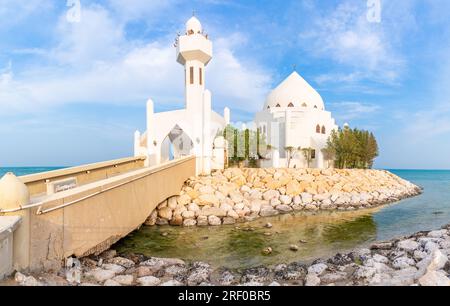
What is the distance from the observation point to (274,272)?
7516 millimetres

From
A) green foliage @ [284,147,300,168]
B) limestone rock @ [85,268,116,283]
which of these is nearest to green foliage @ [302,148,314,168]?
green foliage @ [284,147,300,168]

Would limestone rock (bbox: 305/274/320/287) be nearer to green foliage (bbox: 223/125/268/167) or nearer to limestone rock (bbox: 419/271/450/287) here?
limestone rock (bbox: 419/271/450/287)

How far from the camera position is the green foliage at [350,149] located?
92.1 feet

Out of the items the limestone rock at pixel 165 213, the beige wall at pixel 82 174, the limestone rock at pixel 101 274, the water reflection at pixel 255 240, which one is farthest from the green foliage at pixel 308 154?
the limestone rock at pixel 101 274

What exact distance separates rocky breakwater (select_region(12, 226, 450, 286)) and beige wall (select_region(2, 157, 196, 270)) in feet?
1.14

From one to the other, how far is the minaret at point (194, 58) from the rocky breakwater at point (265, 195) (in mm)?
6434

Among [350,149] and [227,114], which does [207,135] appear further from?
[350,149]

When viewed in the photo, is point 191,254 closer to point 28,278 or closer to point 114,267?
point 114,267

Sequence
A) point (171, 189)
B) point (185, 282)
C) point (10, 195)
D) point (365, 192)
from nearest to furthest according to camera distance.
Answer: point (10, 195) → point (185, 282) → point (171, 189) → point (365, 192)

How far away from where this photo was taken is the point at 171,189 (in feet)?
51.3

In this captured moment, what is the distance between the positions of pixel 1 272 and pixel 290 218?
43.2 ft

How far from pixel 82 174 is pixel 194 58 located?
14.4 metres
